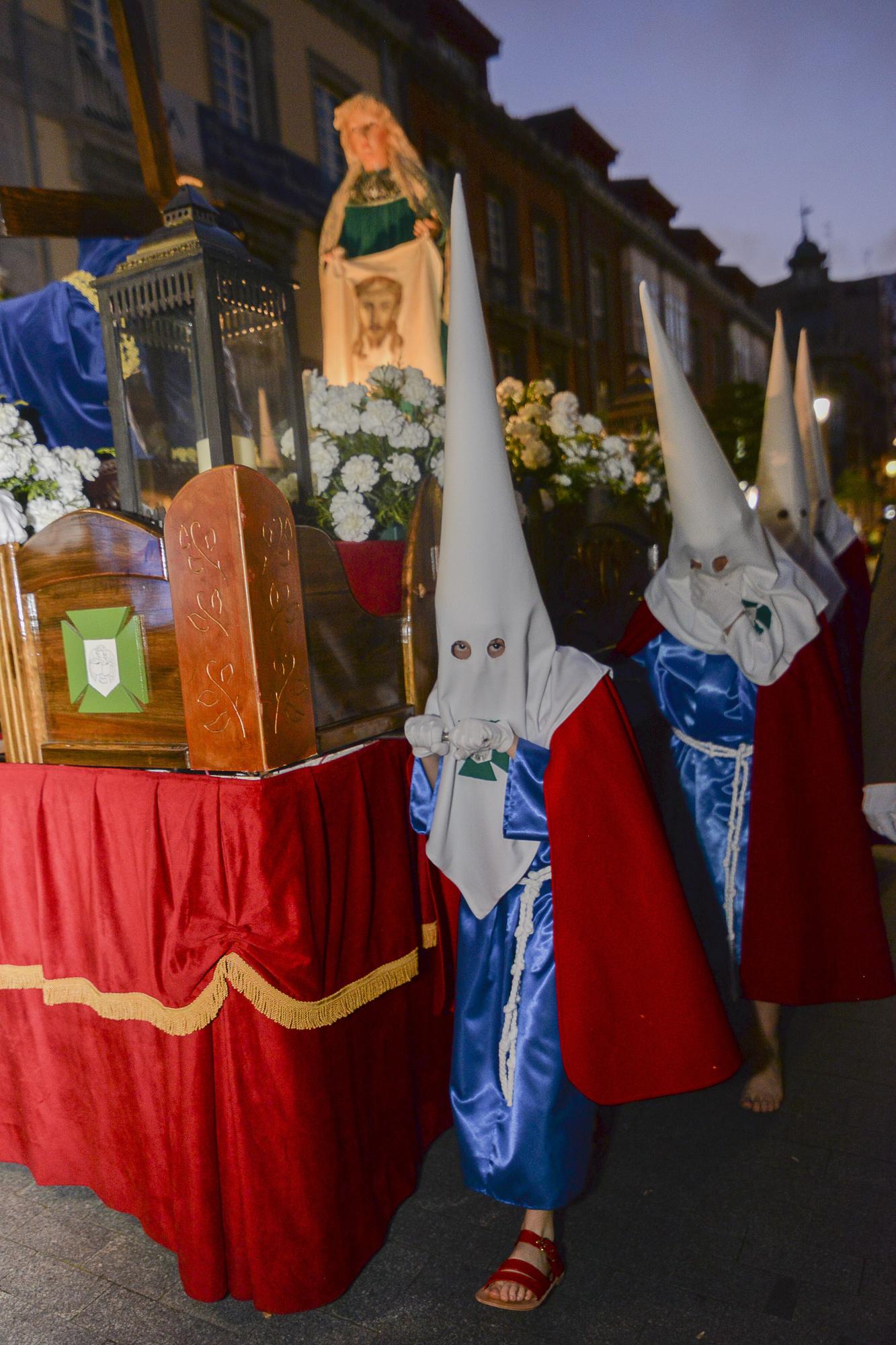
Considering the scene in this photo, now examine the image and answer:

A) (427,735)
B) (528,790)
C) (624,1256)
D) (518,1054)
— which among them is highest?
(427,735)

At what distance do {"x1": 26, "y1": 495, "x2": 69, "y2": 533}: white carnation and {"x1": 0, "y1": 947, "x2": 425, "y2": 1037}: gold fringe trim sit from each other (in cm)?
151

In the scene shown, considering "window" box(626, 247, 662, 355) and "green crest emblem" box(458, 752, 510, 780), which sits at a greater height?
"window" box(626, 247, 662, 355)

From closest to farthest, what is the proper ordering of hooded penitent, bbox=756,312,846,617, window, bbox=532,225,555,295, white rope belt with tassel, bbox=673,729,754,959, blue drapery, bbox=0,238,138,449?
white rope belt with tassel, bbox=673,729,754,959 → blue drapery, bbox=0,238,138,449 → hooded penitent, bbox=756,312,846,617 → window, bbox=532,225,555,295

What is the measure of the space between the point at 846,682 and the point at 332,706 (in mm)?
2679

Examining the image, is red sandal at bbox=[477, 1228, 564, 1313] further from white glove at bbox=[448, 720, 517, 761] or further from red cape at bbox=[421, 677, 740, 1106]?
white glove at bbox=[448, 720, 517, 761]

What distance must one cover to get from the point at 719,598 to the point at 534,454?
1.43 m

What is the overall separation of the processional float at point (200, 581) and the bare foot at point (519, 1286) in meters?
1.30

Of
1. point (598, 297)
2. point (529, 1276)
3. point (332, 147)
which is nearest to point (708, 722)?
point (529, 1276)

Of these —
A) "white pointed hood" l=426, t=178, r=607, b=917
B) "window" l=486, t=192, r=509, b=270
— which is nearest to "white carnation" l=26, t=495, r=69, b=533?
"white pointed hood" l=426, t=178, r=607, b=917

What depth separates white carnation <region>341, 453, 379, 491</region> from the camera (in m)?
2.87

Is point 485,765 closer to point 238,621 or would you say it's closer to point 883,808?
point 238,621

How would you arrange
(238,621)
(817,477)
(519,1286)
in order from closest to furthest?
(238,621) → (519,1286) → (817,477)

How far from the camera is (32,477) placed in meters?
3.06

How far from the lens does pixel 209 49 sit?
24.0 feet
